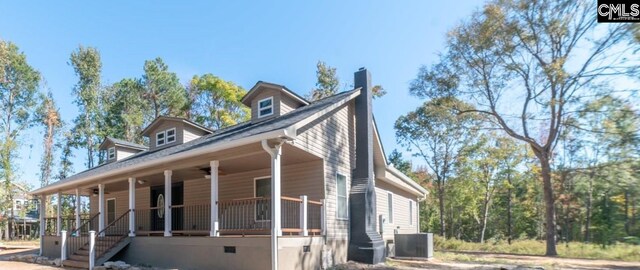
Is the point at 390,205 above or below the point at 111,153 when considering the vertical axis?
below

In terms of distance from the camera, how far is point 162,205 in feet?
50.6

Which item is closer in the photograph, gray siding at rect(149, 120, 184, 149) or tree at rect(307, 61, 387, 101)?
gray siding at rect(149, 120, 184, 149)

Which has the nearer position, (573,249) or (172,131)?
(172,131)

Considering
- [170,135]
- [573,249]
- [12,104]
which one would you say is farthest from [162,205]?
[12,104]

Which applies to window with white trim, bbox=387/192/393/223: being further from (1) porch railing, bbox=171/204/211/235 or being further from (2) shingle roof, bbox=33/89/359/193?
(1) porch railing, bbox=171/204/211/235

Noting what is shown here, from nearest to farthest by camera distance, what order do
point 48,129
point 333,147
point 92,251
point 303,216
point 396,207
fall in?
point 303,216 < point 92,251 < point 333,147 < point 396,207 < point 48,129

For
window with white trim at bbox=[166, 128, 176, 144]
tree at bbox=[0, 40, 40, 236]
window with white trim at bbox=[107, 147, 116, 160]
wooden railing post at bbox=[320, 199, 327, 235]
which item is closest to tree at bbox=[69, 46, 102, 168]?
tree at bbox=[0, 40, 40, 236]

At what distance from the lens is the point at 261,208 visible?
12.4m

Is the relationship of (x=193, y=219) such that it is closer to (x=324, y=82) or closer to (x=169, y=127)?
(x=169, y=127)

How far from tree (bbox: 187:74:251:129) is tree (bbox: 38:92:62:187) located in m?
11.3

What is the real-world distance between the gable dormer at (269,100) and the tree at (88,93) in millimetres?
27303

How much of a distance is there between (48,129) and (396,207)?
32.5 meters

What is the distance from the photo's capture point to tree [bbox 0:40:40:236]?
103 ft

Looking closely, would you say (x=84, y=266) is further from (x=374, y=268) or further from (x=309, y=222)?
(x=374, y=268)
